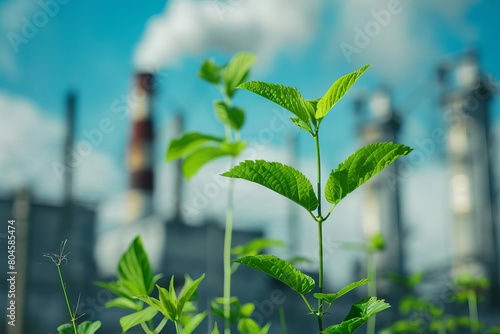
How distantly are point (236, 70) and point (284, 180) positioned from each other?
56cm

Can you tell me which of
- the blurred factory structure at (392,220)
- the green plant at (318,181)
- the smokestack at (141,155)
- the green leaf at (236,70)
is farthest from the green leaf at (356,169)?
the smokestack at (141,155)

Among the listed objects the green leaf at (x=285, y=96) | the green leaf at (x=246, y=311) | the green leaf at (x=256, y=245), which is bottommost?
the green leaf at (x=246, y=311)

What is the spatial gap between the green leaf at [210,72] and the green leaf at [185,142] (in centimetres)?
15

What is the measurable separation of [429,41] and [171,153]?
21.9 feet

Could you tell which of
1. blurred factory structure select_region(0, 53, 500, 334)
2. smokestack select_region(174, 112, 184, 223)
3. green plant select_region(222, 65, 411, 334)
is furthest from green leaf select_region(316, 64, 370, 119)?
smokestack select_region(174, 112, 184, 223)

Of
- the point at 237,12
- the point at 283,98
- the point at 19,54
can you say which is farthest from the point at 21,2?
the point at 283,98

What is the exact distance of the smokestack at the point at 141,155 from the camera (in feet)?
29.9

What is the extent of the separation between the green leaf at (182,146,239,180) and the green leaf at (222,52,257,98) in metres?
0.11

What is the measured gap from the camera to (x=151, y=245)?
26.2ft

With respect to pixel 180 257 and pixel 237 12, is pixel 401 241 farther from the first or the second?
pixel 237 12

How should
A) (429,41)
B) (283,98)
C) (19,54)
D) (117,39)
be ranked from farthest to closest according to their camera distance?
1. (429,41)
2. (117,39)
3. (19,54)
4. (283,98)

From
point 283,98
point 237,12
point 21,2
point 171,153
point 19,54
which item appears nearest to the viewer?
point 283,98

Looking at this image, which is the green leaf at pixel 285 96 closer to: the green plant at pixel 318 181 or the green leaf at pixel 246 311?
the green plant at pixel 318 181

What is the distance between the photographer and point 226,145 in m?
1.07
